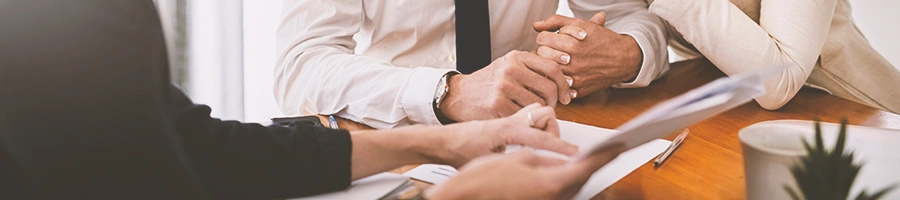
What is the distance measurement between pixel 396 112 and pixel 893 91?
0.99m

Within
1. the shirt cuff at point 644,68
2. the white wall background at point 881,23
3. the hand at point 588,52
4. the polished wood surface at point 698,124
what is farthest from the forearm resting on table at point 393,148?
the white wall background at point 881,23

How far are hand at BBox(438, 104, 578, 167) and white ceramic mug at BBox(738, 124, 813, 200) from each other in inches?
7.0

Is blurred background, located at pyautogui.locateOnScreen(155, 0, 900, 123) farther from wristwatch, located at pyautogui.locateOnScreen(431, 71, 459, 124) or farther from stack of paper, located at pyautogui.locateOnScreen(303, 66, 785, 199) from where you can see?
stack of paper, located at pyautogui.locateOnScreen(303, 66, 785, 199)

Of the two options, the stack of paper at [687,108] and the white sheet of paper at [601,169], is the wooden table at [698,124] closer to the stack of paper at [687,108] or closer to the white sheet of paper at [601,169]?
the white sheet of paper at [601,169]

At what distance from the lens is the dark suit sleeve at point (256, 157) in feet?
2.37

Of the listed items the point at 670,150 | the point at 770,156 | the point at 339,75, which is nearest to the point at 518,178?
the point at 770,156

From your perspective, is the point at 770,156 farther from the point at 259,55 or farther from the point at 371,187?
the point at 259,55

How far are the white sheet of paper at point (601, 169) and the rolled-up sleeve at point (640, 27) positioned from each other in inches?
14.8

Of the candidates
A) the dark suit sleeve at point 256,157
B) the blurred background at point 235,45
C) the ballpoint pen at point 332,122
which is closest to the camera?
the dark suit sleeve at point 256,157

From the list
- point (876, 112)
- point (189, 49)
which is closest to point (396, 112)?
point (876, 112)

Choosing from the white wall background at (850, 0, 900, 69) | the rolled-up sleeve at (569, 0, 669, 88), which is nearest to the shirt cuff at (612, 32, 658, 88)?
the rolled-up sleeve at (569, 0, 669, 88)

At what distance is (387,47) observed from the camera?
1.42 meters

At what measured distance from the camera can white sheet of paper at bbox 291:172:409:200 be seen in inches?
28.7

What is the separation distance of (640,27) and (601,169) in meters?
0.69
